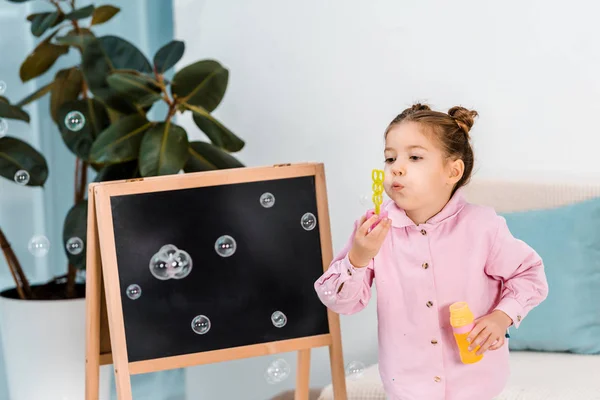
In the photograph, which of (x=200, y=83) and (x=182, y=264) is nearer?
(x=182, y=264)

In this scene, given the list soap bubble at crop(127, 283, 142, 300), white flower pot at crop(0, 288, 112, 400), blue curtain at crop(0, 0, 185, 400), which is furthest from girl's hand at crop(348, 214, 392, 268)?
blue curtain at crop(0, 0, 185, 400)

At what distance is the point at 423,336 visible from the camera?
Answer: 1.56 m

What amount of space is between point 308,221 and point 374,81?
81 cm

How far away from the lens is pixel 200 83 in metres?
2.35

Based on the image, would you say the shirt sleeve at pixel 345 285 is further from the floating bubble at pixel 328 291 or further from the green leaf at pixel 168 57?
the green leaf at pixel 168 57

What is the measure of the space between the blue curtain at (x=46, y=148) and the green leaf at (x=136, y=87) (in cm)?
84

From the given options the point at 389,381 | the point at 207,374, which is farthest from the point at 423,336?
the point at 207,374

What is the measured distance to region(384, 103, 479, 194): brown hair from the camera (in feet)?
5.04

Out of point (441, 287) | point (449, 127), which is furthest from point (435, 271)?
point (449, 127)

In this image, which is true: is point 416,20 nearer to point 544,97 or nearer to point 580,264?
point 544,97

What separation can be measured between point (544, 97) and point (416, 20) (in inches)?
18.1

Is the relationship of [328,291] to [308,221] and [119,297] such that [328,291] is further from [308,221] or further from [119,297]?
[119,297]

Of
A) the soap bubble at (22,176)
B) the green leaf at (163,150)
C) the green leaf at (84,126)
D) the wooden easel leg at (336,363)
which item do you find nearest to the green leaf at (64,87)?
the green leaf at (84,126)

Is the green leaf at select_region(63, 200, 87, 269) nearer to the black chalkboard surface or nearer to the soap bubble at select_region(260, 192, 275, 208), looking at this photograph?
the black chalkboard surface
